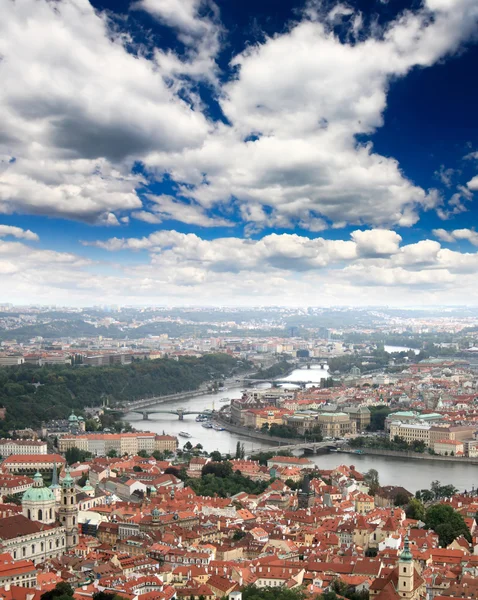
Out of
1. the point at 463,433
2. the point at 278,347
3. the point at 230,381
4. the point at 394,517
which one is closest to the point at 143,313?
the point at 278,347

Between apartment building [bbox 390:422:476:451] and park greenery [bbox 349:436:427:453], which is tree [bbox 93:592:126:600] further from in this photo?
apartment building [bbox 390:422:476:451]

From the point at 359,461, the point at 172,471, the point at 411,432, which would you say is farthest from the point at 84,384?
the point at 172,471

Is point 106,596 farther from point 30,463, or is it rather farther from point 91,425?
point 91,425

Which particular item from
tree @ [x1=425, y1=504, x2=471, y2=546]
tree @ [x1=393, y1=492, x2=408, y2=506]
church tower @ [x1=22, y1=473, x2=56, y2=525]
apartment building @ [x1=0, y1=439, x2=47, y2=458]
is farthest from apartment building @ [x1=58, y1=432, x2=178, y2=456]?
tree @ [x1=425, y1=504, x2=471, y2=546]

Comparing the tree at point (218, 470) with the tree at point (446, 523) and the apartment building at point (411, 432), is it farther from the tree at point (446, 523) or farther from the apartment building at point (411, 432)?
the apartment building at point (411, 432)

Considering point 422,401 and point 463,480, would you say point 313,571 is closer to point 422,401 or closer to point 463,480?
point 463,480

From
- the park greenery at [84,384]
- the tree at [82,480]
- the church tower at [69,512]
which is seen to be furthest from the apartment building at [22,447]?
the church tower at [69,512]

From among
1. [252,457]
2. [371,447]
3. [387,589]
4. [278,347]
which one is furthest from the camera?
[278,347]
